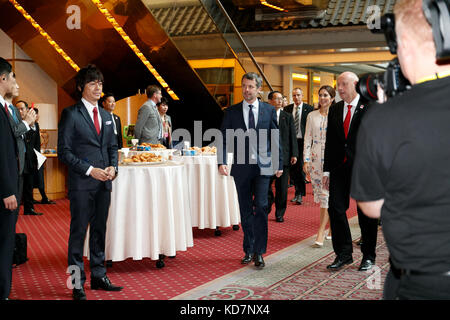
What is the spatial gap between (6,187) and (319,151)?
344cm

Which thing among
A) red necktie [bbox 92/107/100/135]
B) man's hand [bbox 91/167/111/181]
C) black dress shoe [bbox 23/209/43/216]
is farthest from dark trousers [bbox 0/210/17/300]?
black dress shoe [bbox 23/209/43/216]

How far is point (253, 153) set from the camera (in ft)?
16.3

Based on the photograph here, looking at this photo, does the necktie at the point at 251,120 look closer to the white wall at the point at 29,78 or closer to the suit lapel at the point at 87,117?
the suit lapel at the point at 87,117

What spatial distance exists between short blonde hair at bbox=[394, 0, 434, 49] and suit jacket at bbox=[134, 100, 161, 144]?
21.7ft

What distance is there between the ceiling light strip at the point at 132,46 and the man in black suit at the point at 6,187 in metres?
5.16

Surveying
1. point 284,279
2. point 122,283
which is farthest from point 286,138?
point 122,283

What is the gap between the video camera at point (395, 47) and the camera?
4.67ft

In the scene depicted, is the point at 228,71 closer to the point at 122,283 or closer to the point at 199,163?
the point at 199,163

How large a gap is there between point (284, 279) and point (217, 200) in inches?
84.3

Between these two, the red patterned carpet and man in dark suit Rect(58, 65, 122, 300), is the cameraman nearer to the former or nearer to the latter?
the red patterned carpet

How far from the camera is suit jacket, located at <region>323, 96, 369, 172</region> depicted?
4.57 m

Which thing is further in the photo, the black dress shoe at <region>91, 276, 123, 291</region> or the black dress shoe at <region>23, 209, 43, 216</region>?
the black dress shoe at <region>23, 209, 43, 216</region>
